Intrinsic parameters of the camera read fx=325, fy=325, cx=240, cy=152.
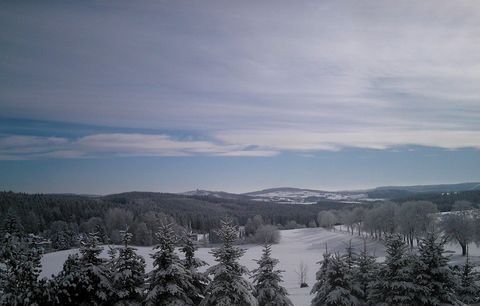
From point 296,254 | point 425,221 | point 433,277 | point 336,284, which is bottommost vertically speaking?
point 296,254

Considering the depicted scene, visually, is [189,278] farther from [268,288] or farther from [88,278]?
[88,278]

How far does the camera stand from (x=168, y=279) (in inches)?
671

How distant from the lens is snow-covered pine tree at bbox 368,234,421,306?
20000mm

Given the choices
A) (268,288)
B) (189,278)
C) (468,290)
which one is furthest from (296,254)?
(189,278)

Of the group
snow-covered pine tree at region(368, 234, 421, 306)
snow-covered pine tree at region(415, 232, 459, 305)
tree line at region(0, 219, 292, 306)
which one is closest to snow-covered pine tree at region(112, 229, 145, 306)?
tree line at region(0, 219, 292, 306)

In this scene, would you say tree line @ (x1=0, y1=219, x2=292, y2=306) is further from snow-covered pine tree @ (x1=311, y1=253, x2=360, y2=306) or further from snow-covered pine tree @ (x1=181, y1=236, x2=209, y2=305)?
snow-covered pine tree @ (x1=311, y1=253, x2=360, y2=306)

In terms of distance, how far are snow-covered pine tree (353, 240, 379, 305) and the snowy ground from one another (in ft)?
20.7

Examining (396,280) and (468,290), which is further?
(468,290)

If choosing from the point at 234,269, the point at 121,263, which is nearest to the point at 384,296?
the point at 234,269

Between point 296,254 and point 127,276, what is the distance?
8270 centimetres

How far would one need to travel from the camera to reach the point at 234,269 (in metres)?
17.6

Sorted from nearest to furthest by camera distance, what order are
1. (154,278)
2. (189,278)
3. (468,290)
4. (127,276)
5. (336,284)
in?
(127,276)
(154,278)
(189,278)
(336,284)
(468,290)

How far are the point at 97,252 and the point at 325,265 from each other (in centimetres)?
1577

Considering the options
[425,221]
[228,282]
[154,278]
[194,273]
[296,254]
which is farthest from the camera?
[296,254]
